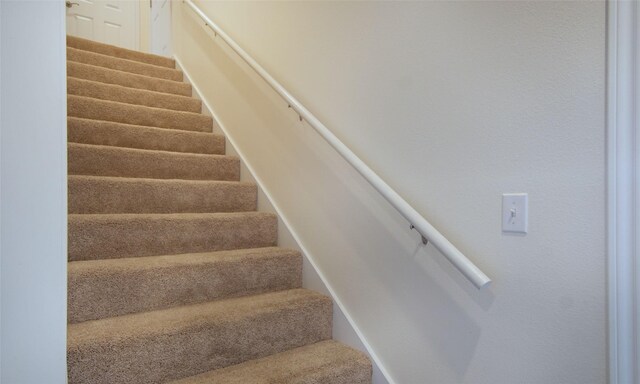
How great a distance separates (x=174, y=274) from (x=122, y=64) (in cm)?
228

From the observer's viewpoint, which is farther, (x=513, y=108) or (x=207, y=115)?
(x=207, y=115)

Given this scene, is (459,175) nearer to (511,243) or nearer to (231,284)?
(511,243)

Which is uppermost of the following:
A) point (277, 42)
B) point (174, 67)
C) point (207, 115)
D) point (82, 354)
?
point (174, 67)

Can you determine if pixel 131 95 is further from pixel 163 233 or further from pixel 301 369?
pixel 301 369

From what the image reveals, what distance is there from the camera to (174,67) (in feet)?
11.4

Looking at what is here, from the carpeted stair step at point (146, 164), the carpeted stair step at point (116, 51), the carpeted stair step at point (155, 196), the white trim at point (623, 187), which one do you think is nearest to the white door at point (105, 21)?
the carpeted stair step at point (116, 51)

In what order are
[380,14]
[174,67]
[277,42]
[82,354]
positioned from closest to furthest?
[82,354]
[380,14]
[277,42]
[174,67]

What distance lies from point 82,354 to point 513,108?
1.39m

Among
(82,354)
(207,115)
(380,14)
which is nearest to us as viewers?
(82,354)

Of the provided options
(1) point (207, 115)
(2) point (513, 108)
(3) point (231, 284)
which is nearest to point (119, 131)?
(1) point (207, 115)

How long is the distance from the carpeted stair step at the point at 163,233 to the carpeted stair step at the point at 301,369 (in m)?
0.64

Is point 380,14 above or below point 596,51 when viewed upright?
above

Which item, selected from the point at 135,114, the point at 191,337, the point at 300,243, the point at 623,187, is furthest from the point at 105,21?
the point at 623,187

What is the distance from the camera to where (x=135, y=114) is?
8.13ft
